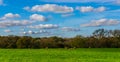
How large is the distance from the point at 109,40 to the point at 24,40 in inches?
1067

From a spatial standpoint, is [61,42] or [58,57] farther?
[61,42]

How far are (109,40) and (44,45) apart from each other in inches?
819

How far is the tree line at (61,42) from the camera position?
9994cm

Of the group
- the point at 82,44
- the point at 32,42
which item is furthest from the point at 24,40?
the point at 82,44

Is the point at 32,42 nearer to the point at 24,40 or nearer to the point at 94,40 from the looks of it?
the point at 24,40

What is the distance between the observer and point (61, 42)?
341ft

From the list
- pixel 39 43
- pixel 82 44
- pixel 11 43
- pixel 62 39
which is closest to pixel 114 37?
pixel 82 44

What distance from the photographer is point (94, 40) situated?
101 meters

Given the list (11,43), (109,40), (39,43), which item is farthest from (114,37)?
(11,43)

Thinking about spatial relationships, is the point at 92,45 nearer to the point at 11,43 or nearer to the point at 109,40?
the point at 109,40

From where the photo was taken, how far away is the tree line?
99938 millimetres

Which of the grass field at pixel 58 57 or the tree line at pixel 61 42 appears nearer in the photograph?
the grass field at pixel 58 57

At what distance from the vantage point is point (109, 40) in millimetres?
100688

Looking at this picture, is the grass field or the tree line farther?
the tree line
